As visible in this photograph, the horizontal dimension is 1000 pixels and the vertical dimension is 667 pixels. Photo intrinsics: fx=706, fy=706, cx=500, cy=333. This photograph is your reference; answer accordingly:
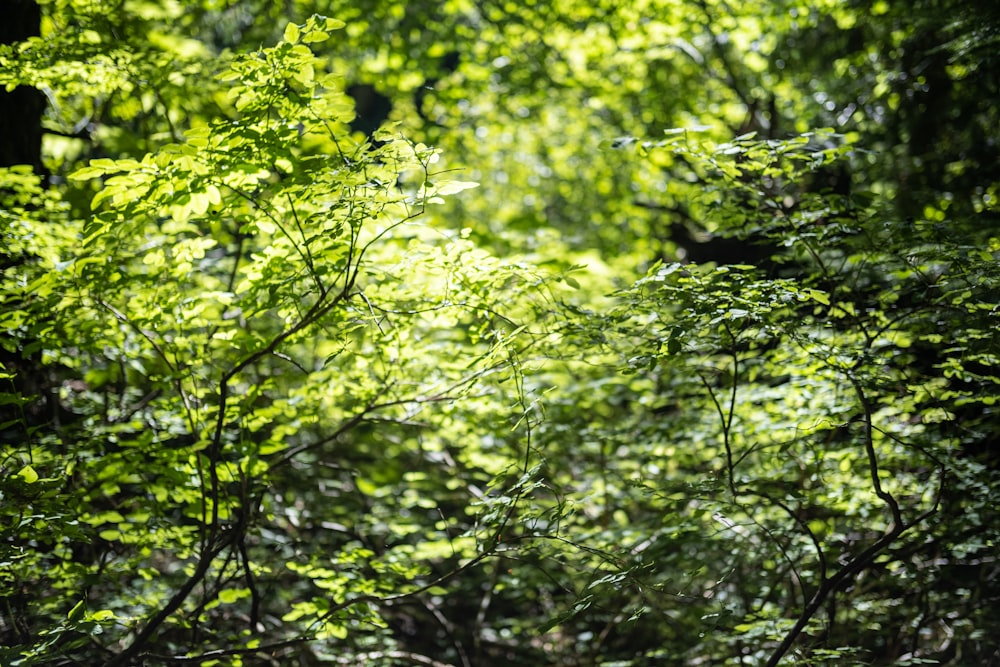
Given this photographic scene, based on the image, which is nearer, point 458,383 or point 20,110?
point 458,383

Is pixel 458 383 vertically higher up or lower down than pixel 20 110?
lower down

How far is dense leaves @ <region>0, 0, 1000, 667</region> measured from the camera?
2.27m

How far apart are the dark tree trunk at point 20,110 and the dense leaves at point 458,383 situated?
0.19 feet

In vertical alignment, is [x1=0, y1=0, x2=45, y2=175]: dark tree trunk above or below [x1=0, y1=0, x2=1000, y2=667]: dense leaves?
above

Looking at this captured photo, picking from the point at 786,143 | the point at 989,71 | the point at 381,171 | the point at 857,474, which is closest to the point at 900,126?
the point at 989,71

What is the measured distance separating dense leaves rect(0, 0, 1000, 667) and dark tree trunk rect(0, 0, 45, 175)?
0.19 ft

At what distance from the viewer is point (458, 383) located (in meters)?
2.64

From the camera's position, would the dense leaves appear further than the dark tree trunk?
No

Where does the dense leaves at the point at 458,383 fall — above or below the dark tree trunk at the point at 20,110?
below

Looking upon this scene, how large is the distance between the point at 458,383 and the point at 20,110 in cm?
268

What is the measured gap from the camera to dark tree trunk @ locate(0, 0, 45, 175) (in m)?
3.38

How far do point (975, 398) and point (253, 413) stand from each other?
9.01ft

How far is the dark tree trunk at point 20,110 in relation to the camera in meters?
3.38

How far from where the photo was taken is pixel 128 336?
313 centimetres
